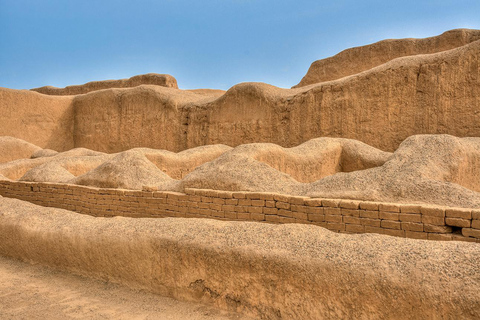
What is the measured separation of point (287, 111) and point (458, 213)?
312 inches

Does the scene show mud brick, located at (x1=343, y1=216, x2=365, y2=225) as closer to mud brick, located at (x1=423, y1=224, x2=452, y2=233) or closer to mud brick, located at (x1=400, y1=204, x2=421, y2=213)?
mud brick, located at (x1=400, y1=204, x2=421, y2=213)

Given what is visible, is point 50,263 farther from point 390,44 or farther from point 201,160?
point 390,44

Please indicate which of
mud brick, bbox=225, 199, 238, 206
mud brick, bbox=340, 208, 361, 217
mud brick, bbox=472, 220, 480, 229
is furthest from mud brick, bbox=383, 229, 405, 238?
mud brick, bbox=225, 199, 238, 206

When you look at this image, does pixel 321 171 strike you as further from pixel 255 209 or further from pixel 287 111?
pixel 287 111

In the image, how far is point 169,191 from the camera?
242 inches

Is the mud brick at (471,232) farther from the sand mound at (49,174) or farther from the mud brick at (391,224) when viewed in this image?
the sand mound at (49,174)

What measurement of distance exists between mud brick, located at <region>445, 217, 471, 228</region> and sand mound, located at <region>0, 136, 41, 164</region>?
1435cm

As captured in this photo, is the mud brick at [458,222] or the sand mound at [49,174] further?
the sand mound at [49,174]

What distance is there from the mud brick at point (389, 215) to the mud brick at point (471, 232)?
63 cm

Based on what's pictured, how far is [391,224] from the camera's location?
4.02 m

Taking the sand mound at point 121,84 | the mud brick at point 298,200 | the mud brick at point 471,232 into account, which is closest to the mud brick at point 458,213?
the mud brick at point 471,232

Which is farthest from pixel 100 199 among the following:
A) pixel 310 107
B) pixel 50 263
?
pixel 310 107

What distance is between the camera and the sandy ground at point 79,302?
117 inches

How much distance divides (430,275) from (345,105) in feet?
27.5
